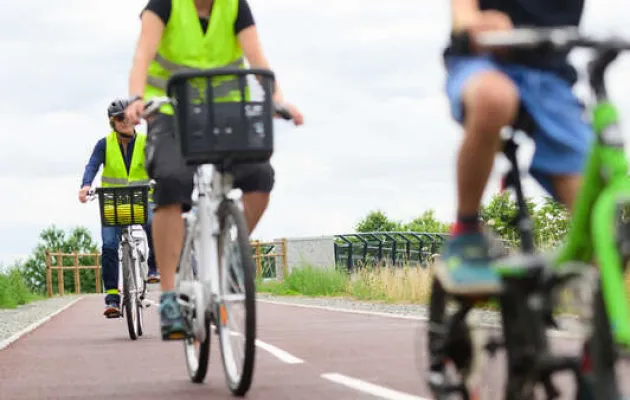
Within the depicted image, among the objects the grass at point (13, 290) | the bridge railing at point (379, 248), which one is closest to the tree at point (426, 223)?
the bridge railing at point (379, 248)

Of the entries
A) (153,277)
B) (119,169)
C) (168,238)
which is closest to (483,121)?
(168,238)

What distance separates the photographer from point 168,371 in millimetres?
7391

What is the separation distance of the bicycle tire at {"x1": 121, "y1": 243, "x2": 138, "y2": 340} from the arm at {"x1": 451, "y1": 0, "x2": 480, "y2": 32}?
311 inches

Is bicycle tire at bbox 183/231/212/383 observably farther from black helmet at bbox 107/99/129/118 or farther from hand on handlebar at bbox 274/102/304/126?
black helmet at bbox 107/99/129/118

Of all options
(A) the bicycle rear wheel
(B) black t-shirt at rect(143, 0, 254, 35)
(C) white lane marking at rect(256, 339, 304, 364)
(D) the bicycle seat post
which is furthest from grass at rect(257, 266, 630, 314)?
(D) the bicycle seat post

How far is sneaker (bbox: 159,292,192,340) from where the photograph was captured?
5918mm

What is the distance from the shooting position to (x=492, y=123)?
3.20m

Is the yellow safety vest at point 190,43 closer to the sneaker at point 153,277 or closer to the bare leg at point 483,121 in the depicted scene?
the bare leg at point 483,121

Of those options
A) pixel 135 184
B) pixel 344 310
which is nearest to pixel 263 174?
pixel 135 184

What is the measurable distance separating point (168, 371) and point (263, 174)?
1994 mm

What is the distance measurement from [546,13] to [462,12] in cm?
37

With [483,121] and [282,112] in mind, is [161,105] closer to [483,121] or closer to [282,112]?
[282,112]

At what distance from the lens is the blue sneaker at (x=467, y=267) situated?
3.21 m

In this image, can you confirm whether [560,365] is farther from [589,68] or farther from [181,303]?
[181,303]
